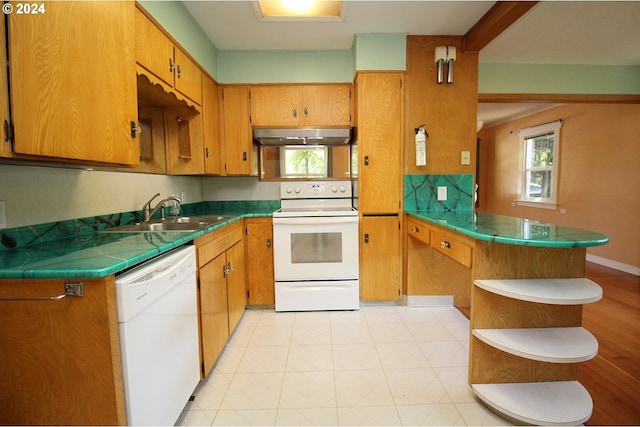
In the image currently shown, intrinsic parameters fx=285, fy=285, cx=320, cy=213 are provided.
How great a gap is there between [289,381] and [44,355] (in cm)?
116

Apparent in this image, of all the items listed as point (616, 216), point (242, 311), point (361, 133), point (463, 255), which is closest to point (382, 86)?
point (361, 133)

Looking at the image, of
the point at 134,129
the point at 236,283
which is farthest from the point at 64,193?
the point at 236,283

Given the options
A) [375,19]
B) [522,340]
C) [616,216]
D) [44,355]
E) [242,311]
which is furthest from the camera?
[616,216]

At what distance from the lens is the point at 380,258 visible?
262 cm

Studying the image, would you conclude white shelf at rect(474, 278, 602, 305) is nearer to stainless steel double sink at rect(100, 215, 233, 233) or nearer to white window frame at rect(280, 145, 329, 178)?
stainless steel double sink at rect(100, 215, 233, 233)

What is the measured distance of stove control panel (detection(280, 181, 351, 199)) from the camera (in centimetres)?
296

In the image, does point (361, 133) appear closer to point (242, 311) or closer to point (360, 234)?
point (360, 234)

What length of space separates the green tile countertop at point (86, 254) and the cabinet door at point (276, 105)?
62.1 inches

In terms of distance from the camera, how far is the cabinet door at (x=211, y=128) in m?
2.43

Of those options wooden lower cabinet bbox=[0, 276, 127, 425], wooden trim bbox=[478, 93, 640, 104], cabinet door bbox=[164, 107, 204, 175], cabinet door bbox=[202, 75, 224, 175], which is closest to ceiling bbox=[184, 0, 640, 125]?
wooden trim bbox=[478, 93, 640, 104]

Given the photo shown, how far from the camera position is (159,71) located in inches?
Result: 65.9

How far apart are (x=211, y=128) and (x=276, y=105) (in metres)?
0.65

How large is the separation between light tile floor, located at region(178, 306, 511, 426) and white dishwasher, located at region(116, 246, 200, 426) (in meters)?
0.32

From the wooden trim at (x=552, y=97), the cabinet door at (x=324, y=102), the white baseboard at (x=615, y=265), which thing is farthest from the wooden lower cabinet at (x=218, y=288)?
the white baseboard at (x=615, y=265)
